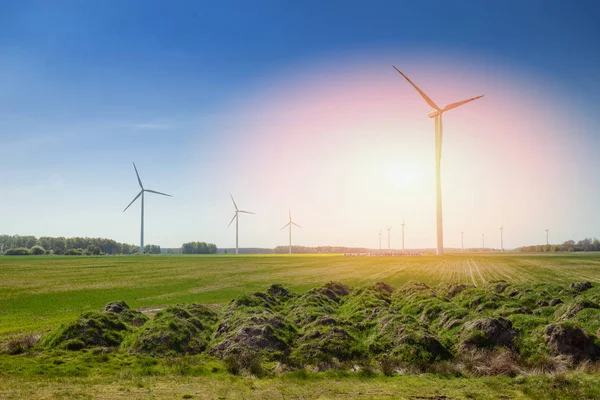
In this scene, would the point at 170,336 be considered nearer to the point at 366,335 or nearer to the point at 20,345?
the point at 20,345

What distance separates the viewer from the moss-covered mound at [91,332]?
2662 cm

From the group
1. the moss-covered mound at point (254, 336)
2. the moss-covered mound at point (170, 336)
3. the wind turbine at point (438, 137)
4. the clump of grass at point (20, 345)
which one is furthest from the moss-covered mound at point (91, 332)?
the wind turbine at point (438, 137)

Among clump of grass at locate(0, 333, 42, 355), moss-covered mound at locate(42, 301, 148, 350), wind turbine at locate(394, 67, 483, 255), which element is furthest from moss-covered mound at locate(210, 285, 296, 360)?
wind turbine at locate(394, 67, 483, 255)

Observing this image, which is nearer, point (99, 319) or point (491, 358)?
point (491, 358)

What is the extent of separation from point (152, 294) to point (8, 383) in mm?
40090

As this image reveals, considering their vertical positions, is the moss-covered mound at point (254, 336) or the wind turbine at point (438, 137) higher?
the wind turbine at point (438, 137)

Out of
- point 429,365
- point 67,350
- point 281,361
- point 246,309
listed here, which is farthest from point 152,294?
point 429,365

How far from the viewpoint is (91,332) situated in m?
27.9

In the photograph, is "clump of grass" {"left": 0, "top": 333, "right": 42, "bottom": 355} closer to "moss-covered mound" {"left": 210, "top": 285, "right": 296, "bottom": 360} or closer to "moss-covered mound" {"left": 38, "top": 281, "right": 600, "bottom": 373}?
"moss-covered mound" {"left": 38, "top": 281, "right": 600, "bottom": 373}

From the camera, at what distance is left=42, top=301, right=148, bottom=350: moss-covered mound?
26.6 m

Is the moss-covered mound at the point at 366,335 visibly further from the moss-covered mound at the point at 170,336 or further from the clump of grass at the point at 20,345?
the clump of grass at the point at 20,345

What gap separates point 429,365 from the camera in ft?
75.8

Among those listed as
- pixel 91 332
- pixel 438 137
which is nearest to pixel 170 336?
pixel 91 332

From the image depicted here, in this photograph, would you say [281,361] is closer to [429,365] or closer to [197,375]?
[197,375]
